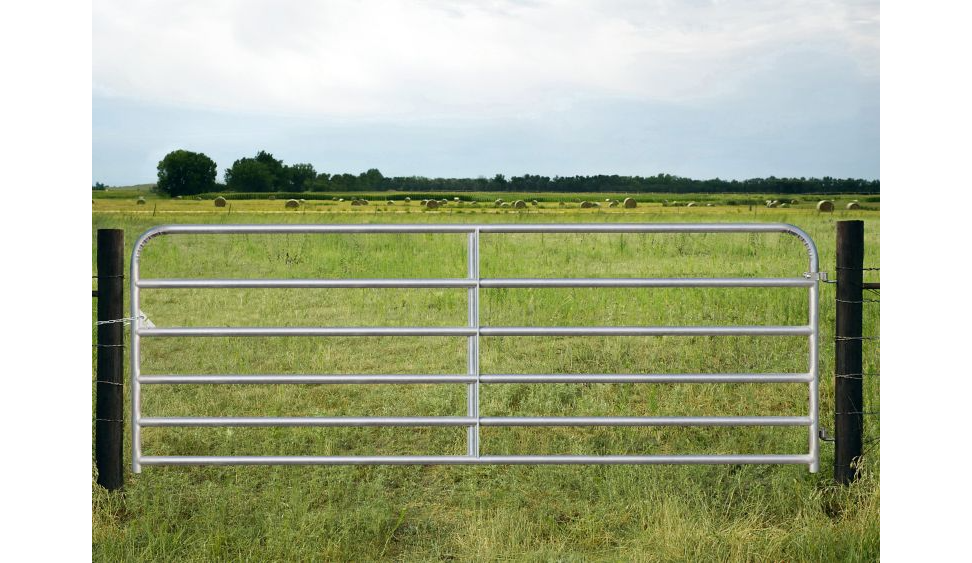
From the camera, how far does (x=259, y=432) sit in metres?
5.39

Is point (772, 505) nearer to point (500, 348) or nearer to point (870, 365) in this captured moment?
point (870, 365)

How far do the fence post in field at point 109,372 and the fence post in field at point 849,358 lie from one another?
143 inches

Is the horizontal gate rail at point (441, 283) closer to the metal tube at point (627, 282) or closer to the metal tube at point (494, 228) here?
the metal tube at point (627, 282)

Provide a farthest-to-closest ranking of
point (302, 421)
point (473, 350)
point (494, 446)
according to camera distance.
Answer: point (494, 446)
point (473, 350)
point (302, 421)

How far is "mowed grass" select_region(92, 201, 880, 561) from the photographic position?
11.8 feet

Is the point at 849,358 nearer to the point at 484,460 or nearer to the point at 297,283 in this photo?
the point at 484,460

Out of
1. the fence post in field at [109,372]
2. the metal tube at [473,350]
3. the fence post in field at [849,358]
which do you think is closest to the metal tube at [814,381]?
the fence post in field at [849,358]

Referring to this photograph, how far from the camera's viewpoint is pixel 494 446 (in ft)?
16.4

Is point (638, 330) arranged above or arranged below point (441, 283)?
below

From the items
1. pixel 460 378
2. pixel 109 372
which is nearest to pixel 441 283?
pixel 460 378

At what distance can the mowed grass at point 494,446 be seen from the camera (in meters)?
3.59

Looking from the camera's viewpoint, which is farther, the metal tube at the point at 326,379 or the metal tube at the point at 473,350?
the metal tube at the point at 473,350

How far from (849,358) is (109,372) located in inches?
147

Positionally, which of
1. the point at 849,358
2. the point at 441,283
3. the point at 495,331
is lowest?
the point at 849,358
